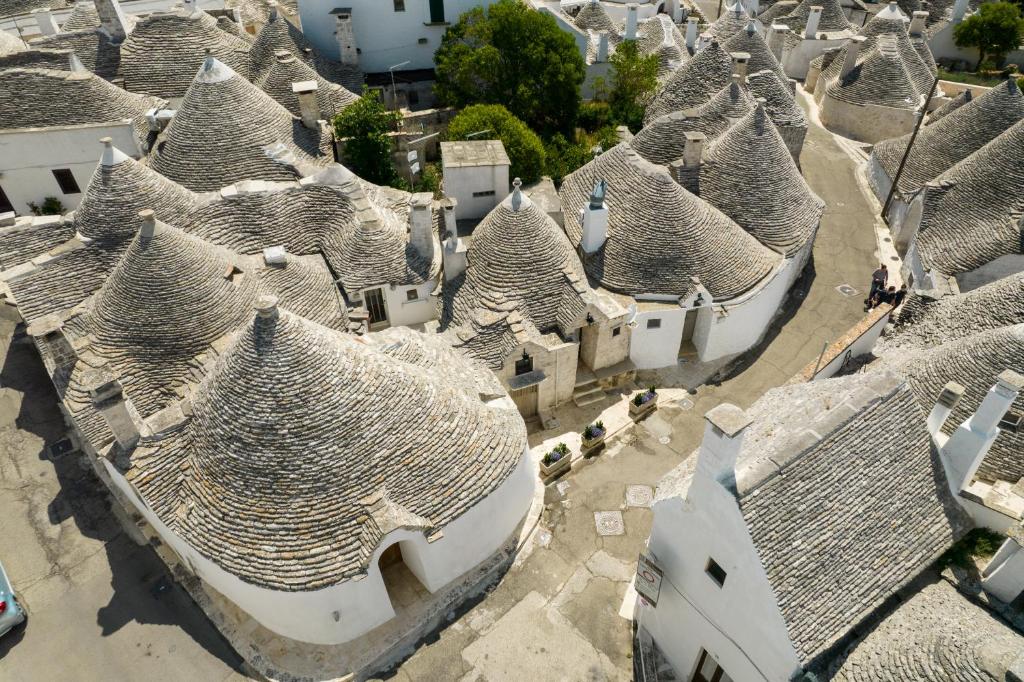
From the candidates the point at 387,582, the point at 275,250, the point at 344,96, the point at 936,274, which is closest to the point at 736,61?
the point at 936,274

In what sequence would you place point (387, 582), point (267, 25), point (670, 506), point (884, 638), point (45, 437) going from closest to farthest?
point (884, 638) < point (670, 506) < point (387, 582) < point (45, 437) < point (267, 25)

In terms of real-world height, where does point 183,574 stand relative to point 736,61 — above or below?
below

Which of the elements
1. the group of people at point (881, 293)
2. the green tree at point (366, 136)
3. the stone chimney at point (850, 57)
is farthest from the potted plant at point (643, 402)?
the stone chimney at point (850, 57)

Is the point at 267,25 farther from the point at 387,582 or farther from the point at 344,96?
the point at 387,582

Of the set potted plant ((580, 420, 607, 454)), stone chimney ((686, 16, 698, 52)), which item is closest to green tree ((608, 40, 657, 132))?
stone chimney ((686, 16, 698, 52))

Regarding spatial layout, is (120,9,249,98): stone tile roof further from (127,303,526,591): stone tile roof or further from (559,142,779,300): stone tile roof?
(127,303,526,591): stone tile roof
